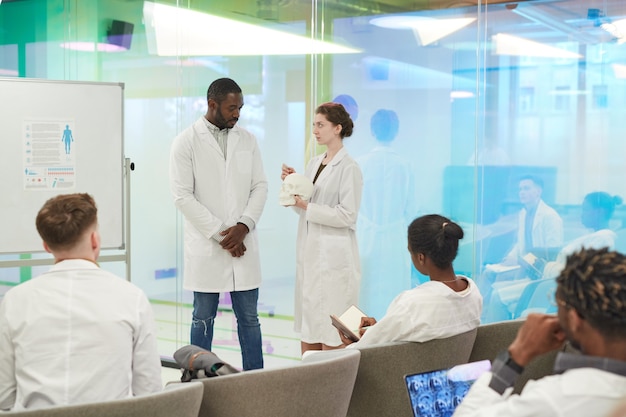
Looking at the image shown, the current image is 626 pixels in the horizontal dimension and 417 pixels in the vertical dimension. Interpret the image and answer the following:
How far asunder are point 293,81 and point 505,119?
1465 mm

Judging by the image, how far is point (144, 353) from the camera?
252cm

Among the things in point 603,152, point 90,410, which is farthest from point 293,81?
point 90,410

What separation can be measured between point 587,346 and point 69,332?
1.39 metres

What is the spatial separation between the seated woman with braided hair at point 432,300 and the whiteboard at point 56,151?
265 cm

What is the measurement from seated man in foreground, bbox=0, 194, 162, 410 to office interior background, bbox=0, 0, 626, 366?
2836 millimetres

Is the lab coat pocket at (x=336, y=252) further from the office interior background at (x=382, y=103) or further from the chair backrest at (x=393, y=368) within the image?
the chair backrest at (x=393, y=368)

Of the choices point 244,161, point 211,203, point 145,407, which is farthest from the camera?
point 244,161

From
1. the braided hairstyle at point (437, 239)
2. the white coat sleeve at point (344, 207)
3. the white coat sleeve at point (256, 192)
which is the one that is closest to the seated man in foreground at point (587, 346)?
the braided hairstyle at point (437, 239)

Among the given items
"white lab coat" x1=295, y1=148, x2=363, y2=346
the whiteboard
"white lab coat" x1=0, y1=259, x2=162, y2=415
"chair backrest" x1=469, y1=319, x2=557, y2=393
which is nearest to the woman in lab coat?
"white lab coat" x1=295, y1=148, x2=363, y2=346

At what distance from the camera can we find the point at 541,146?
509cm

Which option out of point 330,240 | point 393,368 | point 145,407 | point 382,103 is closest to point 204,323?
point 330,240

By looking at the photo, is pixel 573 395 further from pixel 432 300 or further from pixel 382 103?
pixel 382 103

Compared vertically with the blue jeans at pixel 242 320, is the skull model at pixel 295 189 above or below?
above

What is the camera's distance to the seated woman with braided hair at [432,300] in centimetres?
292
